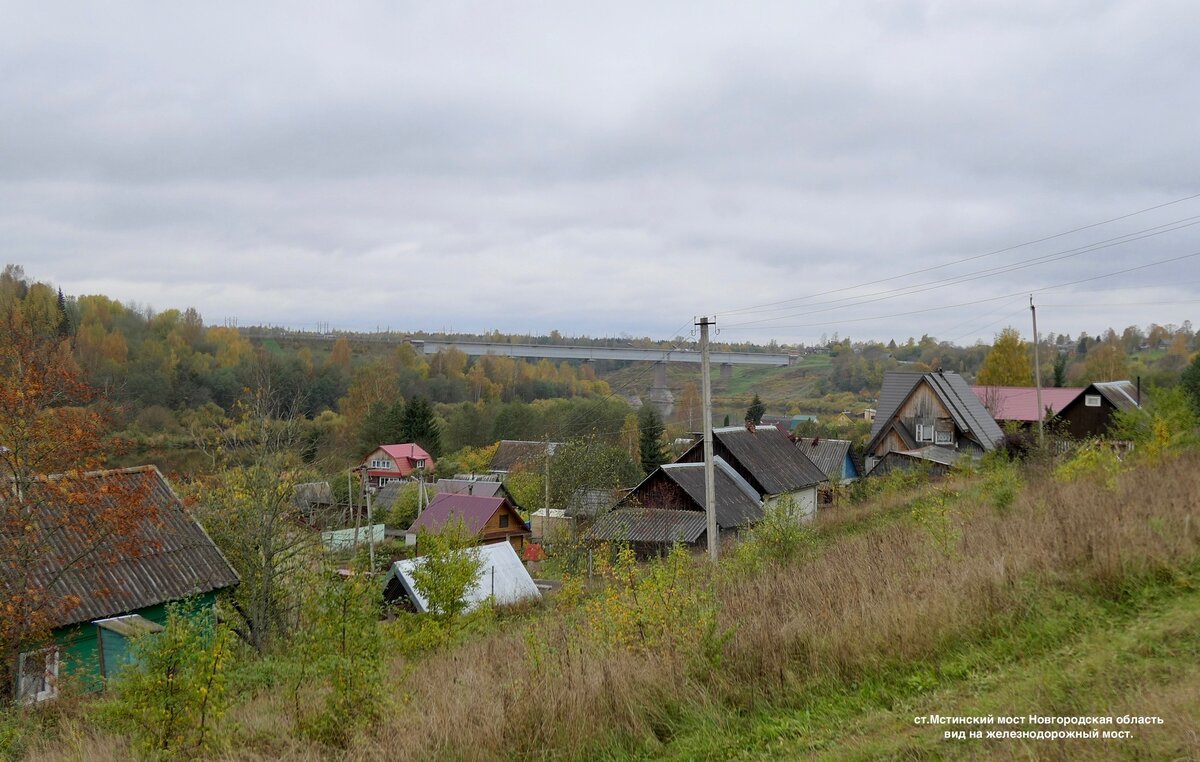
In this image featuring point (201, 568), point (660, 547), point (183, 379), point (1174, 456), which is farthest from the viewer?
point (183, 379)

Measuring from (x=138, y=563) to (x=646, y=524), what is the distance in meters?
15.2

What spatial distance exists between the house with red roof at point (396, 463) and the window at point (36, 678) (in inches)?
1550

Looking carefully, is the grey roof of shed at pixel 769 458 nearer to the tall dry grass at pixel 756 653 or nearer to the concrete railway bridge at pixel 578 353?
the tall dry grass at pixel 756 653

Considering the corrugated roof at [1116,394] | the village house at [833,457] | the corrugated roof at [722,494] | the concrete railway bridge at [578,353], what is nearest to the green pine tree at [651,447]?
the village house at [833,457]

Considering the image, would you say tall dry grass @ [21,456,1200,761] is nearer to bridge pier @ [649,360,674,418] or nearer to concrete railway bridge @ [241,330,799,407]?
concrete railway bridge @ [241,330,799,407]

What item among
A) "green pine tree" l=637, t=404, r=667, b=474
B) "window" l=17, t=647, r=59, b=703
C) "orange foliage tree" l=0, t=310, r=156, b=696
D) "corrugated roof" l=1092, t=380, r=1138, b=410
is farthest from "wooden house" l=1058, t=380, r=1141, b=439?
"window" l=17, t=647, r=59, b=703

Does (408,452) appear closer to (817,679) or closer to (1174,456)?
(1174,456)

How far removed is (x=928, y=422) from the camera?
3762 cm

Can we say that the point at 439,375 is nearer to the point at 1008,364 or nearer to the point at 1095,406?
the point at 1008,364

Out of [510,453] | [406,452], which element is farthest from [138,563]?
[510,453]

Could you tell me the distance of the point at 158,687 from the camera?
17.6ft

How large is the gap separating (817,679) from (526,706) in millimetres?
2046

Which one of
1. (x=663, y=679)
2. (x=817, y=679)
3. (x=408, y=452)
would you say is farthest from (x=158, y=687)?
(x=408, y=452)

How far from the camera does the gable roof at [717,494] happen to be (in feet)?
86.1
